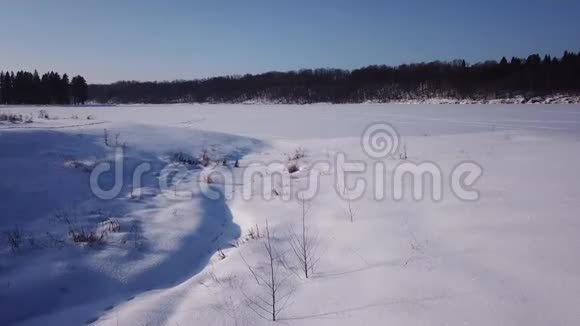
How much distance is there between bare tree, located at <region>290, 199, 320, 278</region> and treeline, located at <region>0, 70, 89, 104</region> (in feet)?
230

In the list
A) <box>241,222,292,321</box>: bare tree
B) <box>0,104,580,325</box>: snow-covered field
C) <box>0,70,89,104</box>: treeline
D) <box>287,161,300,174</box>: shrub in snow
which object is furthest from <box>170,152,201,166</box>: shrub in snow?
<box>0,70,89,104</box>: treeline

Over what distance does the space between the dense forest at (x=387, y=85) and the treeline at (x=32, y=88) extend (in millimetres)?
28583

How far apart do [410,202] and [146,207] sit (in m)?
4.09

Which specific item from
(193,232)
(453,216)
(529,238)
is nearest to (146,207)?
(193,232)

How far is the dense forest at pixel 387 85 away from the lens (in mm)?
48656

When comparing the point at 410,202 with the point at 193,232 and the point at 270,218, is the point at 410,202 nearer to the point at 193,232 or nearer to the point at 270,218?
the point at 270,218

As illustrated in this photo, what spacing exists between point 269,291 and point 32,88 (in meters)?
71.3

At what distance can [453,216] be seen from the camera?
13.6 feet

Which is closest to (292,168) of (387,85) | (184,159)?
(184,159)

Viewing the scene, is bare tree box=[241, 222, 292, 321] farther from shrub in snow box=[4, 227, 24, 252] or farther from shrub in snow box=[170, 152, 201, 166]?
shrub in snow box=[170, 152, 201, 166]

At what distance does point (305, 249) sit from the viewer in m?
3.86

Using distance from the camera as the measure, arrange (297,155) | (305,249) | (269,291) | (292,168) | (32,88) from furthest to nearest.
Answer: (32,88), (297,155), (292,168), (305,249), (269,291)

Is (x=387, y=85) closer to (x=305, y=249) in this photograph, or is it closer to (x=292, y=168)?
(x=292, y=168)

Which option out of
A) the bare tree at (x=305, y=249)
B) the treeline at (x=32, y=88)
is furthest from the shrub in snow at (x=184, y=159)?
the treeline at (x=32, y=88)
